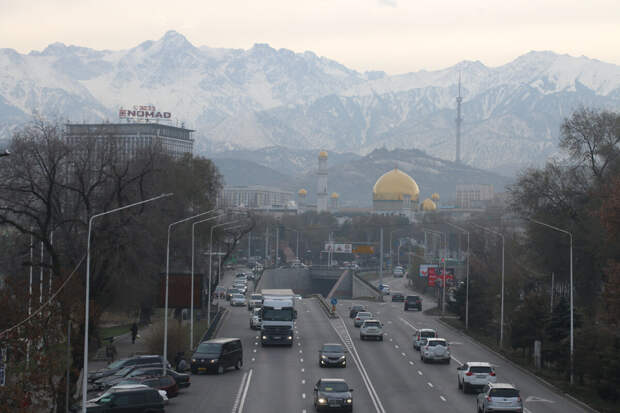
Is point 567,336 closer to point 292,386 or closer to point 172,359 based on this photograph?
point 292,386

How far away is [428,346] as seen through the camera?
6012 cm

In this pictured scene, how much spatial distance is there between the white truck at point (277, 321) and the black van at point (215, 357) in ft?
37.1

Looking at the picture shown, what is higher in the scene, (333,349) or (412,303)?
(412,303)

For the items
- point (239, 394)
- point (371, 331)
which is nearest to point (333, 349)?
point (239, 394)

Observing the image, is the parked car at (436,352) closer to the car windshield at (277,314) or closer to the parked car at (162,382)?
the car windshield at (277,314)

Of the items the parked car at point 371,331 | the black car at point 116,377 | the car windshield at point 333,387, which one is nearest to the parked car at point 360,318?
the parked car at point 371,331

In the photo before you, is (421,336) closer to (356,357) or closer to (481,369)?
(356,357)

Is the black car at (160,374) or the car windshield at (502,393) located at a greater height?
the car windshield at (502,393)

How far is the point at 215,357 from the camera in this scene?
54188mm

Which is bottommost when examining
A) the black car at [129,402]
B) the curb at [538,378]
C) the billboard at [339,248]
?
the curb at [538,378]

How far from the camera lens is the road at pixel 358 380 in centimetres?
4356

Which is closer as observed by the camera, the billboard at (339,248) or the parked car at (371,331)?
the parked car at (371,331)

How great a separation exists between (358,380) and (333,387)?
10.1 metres

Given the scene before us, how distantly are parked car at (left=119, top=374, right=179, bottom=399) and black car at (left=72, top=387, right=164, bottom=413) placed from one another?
572 centimetres
